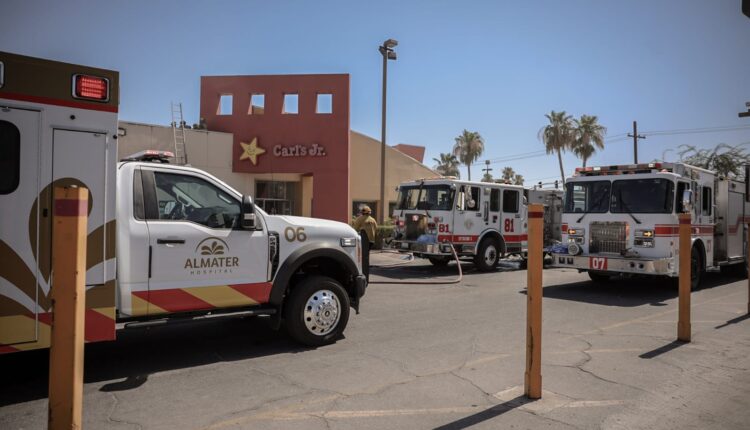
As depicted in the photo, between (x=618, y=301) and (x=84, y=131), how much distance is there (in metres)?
9.29

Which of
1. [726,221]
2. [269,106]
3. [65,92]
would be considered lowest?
[726,221]

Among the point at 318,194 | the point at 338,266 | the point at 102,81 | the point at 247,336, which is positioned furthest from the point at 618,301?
the point at 318,194

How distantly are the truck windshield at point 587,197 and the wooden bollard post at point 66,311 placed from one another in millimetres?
10447

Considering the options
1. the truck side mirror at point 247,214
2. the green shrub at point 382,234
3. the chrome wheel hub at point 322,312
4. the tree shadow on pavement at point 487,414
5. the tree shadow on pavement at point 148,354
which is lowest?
the tree shadow on pavement at point 148,354

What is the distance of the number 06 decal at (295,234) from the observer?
19.3 feet

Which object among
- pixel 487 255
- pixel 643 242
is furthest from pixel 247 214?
pixel 487 255

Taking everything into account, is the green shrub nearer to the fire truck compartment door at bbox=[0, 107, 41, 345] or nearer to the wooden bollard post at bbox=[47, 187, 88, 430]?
the fire truck compartment door at bbox=[0, 107, 41, 345]

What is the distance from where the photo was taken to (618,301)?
972cm

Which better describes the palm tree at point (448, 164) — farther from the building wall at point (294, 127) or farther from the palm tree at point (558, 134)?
the building wall at point (294, 127)

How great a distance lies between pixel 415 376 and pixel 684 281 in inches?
152

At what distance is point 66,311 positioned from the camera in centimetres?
270

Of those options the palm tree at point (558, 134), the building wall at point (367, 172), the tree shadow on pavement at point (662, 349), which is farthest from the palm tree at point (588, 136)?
the tree shadow on pavement at point (662, 349)

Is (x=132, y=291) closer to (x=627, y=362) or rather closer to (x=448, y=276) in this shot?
(x=627, y=362)

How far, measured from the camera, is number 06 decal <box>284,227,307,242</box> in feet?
19.3
